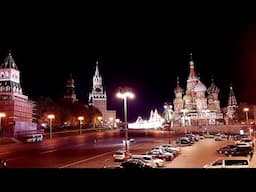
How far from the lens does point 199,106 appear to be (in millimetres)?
48750

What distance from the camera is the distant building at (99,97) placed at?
210 feet

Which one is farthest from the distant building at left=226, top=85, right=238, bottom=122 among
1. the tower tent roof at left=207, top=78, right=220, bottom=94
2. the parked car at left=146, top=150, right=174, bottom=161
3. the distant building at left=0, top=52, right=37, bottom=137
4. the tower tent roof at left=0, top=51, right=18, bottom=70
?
the parked car at left=146, top=150, right=174, bottom=161

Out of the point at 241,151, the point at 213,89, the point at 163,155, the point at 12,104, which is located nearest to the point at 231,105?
the point at 213,89

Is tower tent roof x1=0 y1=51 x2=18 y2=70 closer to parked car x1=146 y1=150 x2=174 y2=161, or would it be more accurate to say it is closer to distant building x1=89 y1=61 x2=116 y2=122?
parked car x1=146 y1=150 x2=174 y2=161

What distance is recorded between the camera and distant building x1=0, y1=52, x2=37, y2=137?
982 inches

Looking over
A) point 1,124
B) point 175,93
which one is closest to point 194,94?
point 175,93

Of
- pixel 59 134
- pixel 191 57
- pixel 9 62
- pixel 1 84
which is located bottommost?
pixel 59 134

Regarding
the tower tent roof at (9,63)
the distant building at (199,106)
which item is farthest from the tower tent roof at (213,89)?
the tower tent roof at (9,63)

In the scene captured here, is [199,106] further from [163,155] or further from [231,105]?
[163,155]

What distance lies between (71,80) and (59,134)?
2703cm
